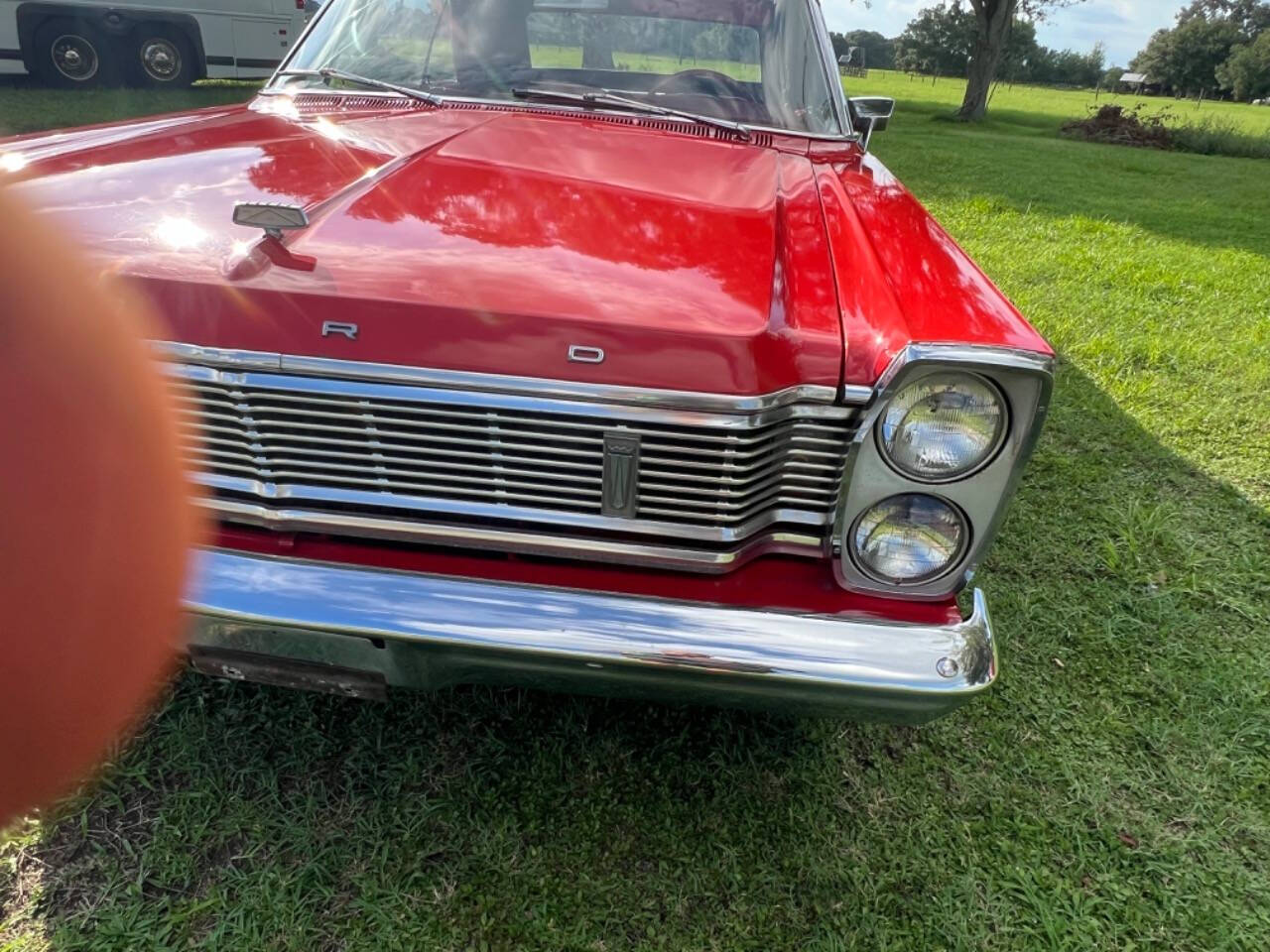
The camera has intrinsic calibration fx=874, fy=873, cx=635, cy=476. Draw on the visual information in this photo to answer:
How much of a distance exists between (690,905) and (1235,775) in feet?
4.87

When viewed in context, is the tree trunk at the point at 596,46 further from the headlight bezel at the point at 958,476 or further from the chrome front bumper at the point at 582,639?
the chrome front bumper at the point at 582,639

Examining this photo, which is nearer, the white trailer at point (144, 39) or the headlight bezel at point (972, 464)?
the headlight bezel at point (972, 464)

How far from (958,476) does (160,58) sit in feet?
41.5

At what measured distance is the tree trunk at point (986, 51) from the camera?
62.4 ft

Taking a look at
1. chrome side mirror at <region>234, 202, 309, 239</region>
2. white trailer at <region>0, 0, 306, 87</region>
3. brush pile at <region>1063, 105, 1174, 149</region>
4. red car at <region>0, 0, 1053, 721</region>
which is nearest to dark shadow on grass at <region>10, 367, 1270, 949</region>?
red car at <region>0, 0, 1053, 721</region>

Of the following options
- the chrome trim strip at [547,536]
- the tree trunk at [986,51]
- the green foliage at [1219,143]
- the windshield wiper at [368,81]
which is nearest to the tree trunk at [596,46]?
the windshield wiper at [368,81]

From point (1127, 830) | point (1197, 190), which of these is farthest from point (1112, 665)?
point (1197, 190)

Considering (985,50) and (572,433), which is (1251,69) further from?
(572,433)

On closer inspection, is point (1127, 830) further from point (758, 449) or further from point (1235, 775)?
point (758, 449)

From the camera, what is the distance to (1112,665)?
257cm

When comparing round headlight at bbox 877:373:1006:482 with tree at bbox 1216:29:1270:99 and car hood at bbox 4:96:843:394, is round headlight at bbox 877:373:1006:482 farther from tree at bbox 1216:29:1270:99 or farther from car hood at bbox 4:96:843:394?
tree at bbox 1216:29:1270:99

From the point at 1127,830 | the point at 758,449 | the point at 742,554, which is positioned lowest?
the point at 1127,830

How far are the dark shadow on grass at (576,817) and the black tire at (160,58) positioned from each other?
37.9 feet

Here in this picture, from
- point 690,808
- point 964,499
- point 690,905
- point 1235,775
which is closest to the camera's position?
point 964,499
